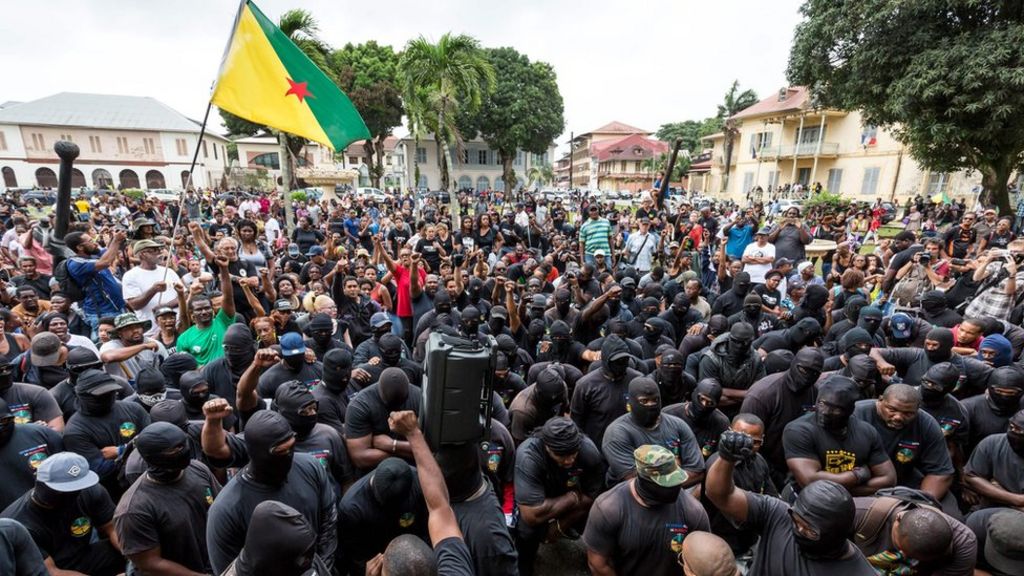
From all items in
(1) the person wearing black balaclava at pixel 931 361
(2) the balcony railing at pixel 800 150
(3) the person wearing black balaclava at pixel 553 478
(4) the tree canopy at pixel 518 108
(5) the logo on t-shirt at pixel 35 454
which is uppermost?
(4) the tree canopy at pixel 518 108

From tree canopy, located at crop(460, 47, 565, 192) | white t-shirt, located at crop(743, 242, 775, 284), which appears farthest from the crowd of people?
tree canopy, located at crop(460, 47, 565, 192)

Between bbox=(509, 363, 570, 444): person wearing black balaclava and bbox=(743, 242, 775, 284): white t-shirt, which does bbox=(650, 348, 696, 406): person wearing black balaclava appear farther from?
bbox=(743, 242, 775, 284): white t-shirt

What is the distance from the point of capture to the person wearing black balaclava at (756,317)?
228 inches

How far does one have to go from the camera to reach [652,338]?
18.6 ft

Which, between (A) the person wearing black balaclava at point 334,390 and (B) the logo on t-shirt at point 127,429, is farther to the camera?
(A) the person wearing black balaclava at point 334,390

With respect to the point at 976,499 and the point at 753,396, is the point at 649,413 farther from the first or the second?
the point at 976,499

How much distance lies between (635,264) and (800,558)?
775 centimetres

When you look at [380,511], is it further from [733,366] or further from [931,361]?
[931,361]

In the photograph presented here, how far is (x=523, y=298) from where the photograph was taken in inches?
278

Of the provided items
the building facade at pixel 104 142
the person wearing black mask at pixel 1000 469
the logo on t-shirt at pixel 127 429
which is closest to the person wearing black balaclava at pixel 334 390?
the logo on t-shirt at pixel 127 429

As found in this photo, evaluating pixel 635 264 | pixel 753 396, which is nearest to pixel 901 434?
pixel 753 396

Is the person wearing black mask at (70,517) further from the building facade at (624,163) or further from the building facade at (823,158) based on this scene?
the building facade at (624,163)

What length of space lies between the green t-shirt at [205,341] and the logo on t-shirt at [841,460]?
18.1 ft

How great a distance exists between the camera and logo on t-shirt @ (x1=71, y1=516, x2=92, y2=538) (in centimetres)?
284
